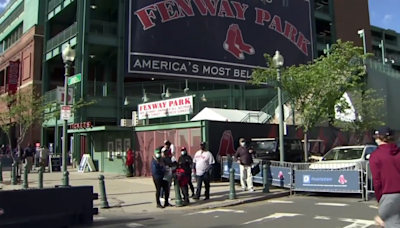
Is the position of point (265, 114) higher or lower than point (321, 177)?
higher

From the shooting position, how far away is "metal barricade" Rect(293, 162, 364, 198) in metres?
12.2

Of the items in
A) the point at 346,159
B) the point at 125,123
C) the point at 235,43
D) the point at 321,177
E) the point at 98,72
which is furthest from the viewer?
the point at 98,72

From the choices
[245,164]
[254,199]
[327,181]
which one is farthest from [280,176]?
[254,199]

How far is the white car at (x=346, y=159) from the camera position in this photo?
1341 cm

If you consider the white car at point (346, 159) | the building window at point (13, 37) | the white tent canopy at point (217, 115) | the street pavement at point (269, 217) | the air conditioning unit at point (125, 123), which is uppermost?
the building window at point (13, 37)

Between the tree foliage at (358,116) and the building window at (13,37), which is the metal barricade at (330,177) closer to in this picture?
the tree foliage at (358,116)

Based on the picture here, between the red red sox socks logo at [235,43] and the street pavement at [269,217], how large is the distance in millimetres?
21250

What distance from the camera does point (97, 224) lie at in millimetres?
9156

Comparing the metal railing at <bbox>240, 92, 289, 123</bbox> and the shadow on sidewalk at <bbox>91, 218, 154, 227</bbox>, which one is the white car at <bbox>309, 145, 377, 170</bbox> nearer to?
the shadow on sidewalk at <bbox>91, 218, 154, 227</bbox>

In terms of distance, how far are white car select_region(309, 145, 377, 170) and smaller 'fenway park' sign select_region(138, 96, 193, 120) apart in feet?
22.4

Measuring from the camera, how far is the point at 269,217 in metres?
9.50

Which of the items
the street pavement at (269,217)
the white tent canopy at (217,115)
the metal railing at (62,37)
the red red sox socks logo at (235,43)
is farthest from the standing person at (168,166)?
the red red sox socks logo at (235,43)

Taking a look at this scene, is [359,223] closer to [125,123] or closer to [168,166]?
[168,166]

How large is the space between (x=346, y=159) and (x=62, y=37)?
2445cm
